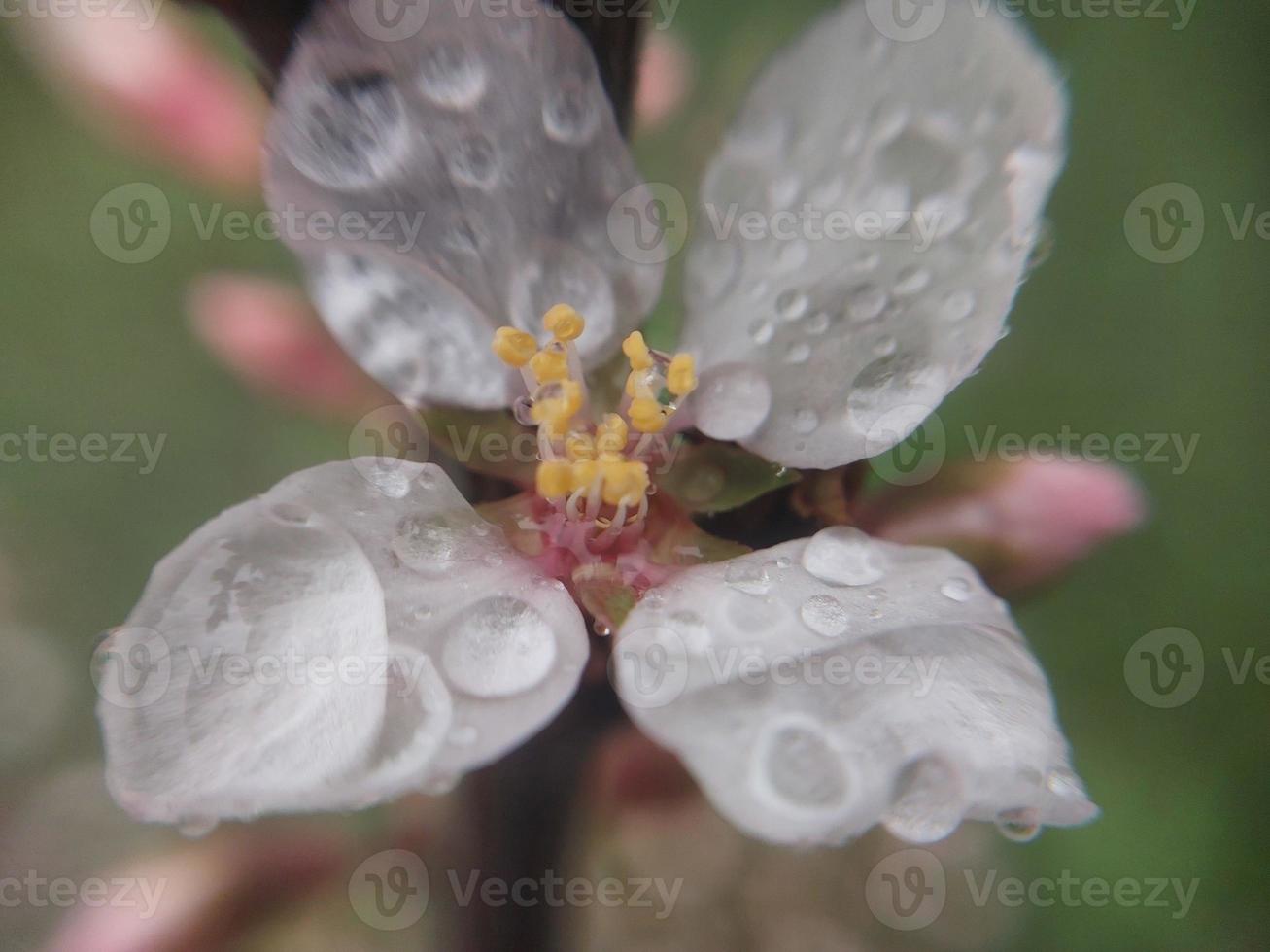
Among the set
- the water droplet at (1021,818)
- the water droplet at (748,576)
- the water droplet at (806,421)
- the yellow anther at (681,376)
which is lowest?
the water droplet at (1021,818)

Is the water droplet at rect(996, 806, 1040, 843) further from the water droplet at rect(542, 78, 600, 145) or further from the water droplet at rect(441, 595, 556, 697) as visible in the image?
the water droplet at rect(542, 78, 600, 145)

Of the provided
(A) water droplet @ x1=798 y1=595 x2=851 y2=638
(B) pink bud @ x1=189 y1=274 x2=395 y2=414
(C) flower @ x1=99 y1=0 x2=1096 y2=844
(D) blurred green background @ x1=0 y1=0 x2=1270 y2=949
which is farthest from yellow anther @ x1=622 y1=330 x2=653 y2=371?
(D) blurred green background @ x1=0 y1=0 x2=1270 y2=949

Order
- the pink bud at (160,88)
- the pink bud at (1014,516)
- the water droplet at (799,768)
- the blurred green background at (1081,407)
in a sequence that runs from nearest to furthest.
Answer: the water droplet at (799,768), the pink bud at (1014,516), the pink bud at (160,88), the blurred green background at (1081,407)

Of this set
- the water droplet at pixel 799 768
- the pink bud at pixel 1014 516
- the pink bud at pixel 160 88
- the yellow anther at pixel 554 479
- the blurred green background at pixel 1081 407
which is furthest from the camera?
the blurred green background at pixel 1081 407

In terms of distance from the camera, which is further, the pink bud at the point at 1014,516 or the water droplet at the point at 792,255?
the pink bud at the point at 1014,516

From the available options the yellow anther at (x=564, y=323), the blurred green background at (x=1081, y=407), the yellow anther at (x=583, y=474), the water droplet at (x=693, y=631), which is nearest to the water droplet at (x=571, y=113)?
the yellow anther at (x=564, y=323)

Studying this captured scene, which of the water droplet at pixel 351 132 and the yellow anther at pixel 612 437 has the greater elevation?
the water droplet at pixel 351 132

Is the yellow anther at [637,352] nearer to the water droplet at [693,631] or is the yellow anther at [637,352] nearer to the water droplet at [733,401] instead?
the water droplet at [733,401]
